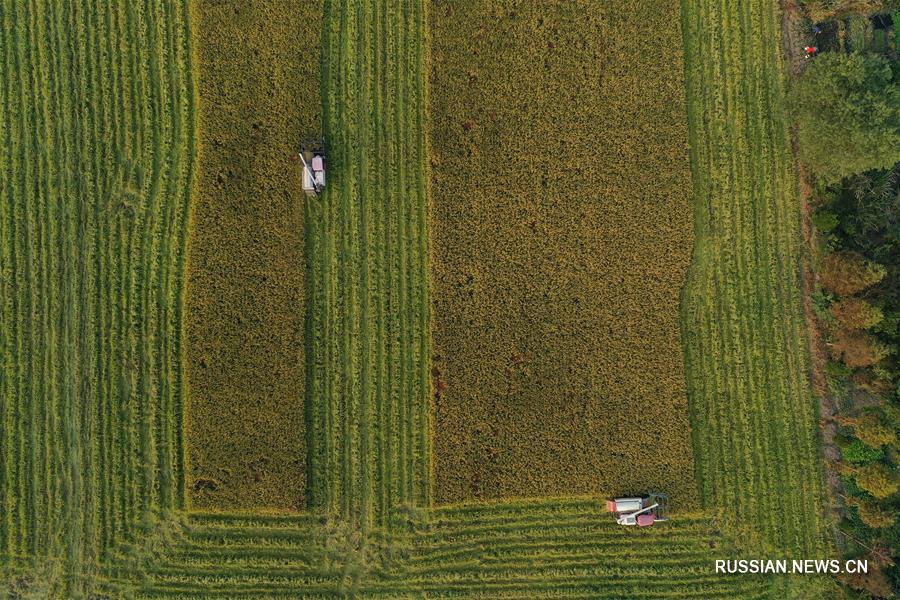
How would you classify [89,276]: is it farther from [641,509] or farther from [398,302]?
[641,509]

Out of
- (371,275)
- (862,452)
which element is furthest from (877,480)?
(371,275)

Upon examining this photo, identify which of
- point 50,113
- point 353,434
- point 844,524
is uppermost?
point 50,113

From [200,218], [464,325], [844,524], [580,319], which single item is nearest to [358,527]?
[464,325]

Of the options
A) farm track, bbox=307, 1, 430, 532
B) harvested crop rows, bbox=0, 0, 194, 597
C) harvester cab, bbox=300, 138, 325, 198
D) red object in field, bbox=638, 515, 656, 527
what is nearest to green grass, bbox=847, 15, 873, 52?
farm track, bbox=307, 1, 430, 532

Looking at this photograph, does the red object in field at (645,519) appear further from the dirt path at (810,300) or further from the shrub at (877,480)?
the shrub at (877,480)

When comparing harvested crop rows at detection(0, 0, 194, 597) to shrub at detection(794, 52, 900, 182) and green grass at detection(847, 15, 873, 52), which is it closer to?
shrub at detection(794, 52, 900, 182)

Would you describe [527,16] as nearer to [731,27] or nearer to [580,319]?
[731,27]
